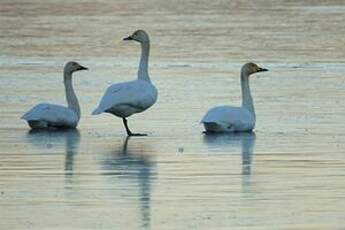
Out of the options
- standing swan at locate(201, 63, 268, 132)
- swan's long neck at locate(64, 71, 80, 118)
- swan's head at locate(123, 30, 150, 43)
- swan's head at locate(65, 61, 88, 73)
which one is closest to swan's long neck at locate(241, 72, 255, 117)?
standing swan at locate(201, 63, 268, 132)

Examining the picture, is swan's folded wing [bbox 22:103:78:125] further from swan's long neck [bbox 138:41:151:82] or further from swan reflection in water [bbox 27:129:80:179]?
swan's long neck [bbox 138:41:151:82]

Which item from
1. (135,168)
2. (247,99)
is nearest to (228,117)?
(247,99)

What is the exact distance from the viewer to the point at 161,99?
72.2 feet

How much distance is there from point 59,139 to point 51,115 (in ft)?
3.35

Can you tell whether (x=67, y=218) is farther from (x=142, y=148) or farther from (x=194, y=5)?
(x=194, y=5)

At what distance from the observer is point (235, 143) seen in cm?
1666

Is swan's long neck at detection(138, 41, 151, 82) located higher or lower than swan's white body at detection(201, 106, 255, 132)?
higher

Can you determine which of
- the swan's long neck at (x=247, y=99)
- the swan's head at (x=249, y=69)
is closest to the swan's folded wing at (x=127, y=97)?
the swan's long neck at (x=247, y=99)

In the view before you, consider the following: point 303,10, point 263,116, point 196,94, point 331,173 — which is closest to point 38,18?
point 303,10

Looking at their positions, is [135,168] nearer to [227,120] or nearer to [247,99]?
[227,120]

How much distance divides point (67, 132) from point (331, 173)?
17.0 ft

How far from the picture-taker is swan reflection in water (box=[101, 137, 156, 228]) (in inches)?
476

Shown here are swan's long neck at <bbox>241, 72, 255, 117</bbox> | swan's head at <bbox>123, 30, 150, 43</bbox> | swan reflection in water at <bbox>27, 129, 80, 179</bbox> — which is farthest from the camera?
swan's head at <bbox>123, 30, 150, 43</bbox>

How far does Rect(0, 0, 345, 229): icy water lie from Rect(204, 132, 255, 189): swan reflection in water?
2 centimetres
